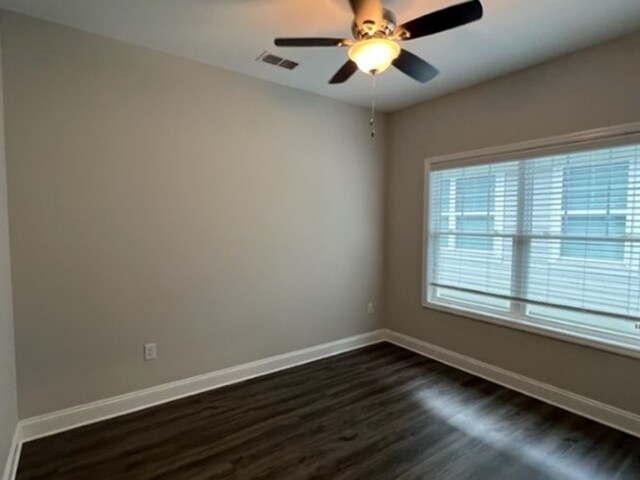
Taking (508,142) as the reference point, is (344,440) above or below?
below

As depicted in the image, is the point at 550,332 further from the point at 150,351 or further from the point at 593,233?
the point at 150,351

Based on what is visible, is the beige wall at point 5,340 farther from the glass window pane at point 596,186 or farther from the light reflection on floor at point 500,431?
the glass window pane at point 596,186

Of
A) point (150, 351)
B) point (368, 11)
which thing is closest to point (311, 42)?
point (368, 11)

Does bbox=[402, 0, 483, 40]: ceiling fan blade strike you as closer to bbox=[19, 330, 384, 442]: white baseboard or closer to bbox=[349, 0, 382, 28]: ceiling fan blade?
bbox=[349, 0, 382, 28]: ceiling fan blade

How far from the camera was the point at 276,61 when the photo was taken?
2.83 meters

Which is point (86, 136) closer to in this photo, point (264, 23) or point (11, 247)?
point (11, 247)

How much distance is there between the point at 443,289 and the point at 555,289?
1072 mm

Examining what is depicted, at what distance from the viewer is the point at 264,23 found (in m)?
2.30

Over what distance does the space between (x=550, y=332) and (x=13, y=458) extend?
12.4ft

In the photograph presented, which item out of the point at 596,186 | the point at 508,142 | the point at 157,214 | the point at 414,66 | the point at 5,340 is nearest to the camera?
the point at 5,340

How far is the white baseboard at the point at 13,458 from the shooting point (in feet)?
6.21

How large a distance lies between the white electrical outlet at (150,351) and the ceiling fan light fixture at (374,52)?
2.51 m

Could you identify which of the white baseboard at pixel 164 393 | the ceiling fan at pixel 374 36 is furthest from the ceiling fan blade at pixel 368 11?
the white baseboard at pixel 164 393

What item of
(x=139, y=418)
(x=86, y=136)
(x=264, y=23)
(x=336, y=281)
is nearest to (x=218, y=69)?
(x=264, y=23)
